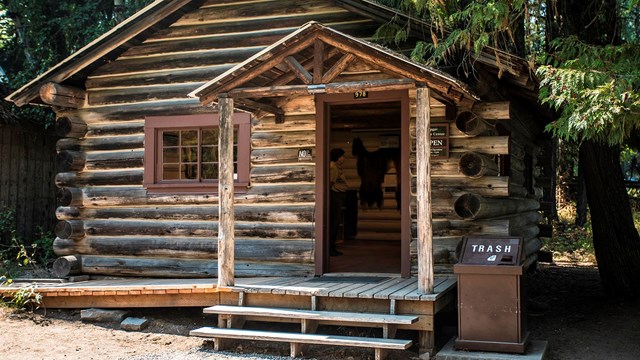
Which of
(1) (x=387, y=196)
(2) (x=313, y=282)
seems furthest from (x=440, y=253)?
(1) (x=387, y=196)

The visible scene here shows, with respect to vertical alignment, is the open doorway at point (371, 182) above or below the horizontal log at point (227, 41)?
below

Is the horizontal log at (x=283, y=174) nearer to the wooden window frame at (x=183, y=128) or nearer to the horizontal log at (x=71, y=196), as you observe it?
the wooden window frame at (x=183, y=128)

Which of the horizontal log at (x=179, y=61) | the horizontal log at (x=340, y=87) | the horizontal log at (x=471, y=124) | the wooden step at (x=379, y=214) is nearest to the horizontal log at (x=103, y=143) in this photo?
the horizontal log at (x=179, y=61)

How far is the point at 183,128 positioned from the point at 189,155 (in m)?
0.49

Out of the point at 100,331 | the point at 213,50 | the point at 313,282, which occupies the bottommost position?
the point at 100,331

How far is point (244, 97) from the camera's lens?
8.44m

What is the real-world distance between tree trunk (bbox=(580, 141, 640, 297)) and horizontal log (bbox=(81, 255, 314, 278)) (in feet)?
16.5

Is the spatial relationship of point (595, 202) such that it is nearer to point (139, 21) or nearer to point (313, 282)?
point (313, 282)

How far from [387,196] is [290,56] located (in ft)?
26.2

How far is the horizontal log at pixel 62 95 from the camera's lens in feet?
34.6

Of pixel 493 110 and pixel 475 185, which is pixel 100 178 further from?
pixel 493 110

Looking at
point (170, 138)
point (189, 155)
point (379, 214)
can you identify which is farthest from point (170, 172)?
point (379, 214)

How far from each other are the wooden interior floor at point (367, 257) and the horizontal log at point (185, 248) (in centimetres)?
68

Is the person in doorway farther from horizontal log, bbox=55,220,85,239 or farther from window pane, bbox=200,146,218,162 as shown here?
horizontal log, bbox=55,220,85,239
